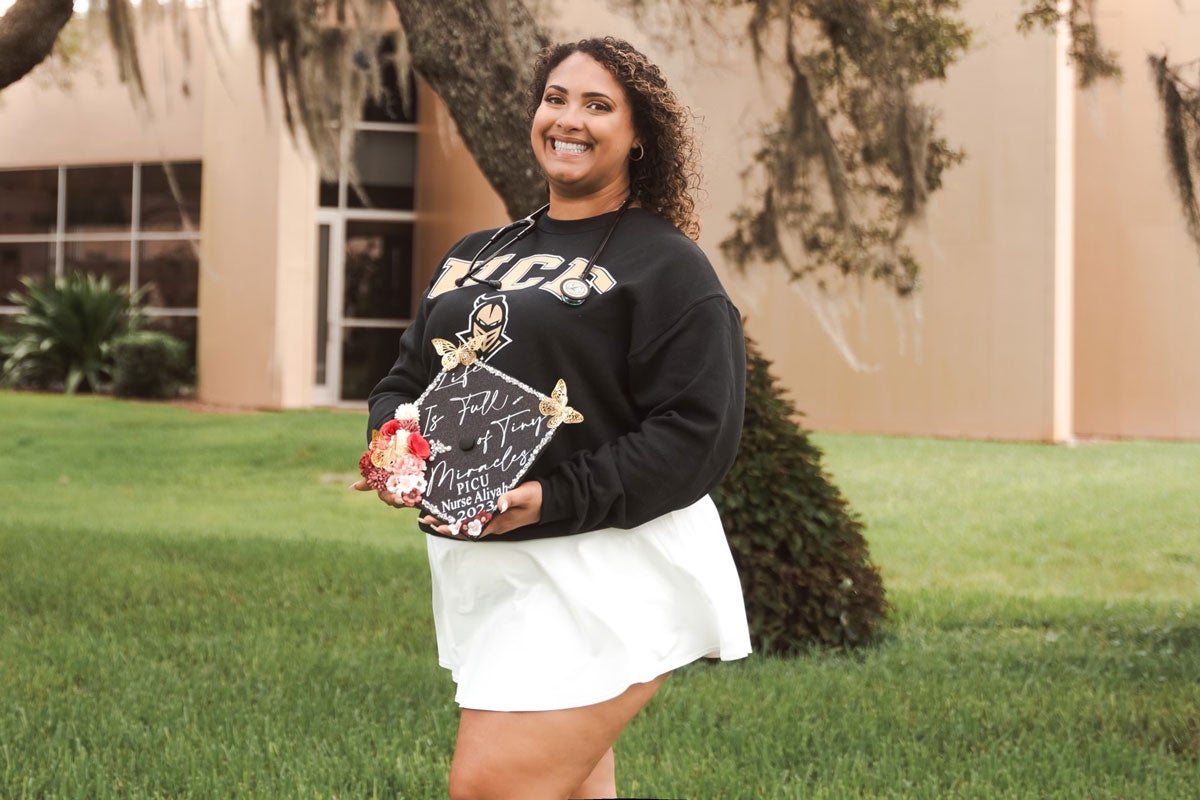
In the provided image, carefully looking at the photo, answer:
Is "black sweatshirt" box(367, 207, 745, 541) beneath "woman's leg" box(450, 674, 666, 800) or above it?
above

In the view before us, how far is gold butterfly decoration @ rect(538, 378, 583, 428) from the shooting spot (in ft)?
6.66

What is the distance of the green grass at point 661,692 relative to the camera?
372 centimetres

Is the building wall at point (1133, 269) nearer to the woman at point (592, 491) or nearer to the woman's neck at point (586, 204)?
the woman's neck at point (586, 204)

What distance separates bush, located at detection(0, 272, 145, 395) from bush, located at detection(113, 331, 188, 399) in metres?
0.65

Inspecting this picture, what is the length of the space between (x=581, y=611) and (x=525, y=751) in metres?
0.24

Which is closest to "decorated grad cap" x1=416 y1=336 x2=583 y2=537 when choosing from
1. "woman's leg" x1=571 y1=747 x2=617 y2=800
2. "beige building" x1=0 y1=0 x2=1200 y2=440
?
"woman's leg" x1=571 y1=747 x2=617 y2=800

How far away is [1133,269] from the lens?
16.5m

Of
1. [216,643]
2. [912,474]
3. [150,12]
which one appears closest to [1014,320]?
[912,474]

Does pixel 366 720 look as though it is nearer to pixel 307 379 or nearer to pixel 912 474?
pixel 912 474

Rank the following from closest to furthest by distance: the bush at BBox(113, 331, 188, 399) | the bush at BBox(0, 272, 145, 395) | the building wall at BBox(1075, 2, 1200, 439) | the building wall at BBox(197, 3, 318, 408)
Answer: the building wall at BBox(1075, 2, 1200, 439) → the building wall at BBox(197, 3, 318, 408) → the bush at BBox(113, 331, 188, 399) → the bush at BBox(0, 272, 145, 395)

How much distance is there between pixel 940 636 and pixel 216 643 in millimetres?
3233

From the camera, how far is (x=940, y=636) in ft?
19.5

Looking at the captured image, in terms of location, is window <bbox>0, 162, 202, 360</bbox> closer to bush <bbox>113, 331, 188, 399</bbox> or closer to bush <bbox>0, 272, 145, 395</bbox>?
bush <bbox>0, 272, 145, 395</bbox>

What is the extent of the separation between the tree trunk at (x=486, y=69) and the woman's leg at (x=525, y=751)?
11.7 ft
